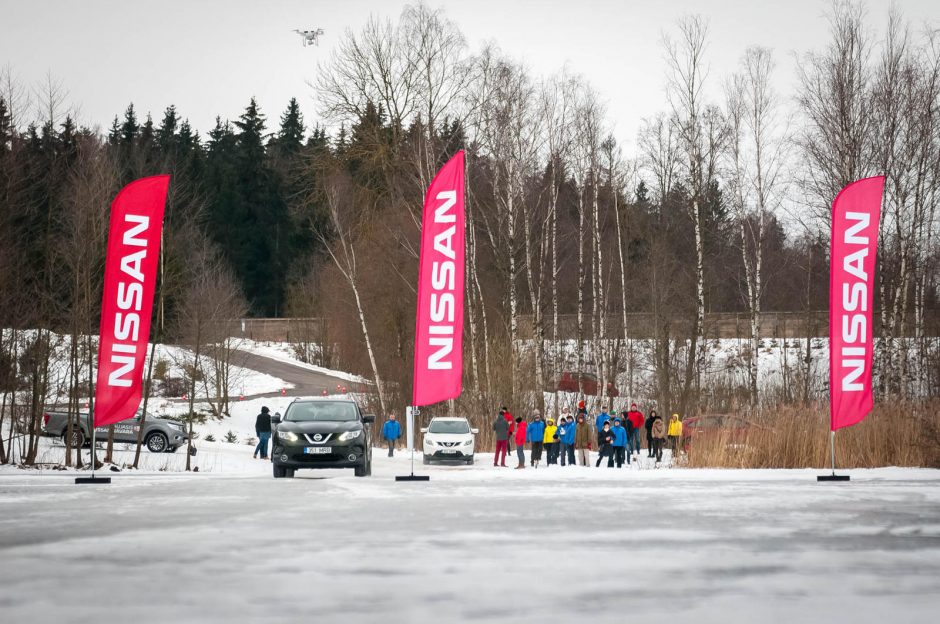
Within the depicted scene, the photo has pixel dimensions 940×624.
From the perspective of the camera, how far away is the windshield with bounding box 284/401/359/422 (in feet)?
68.4

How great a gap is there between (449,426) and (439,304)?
10140 millimetres

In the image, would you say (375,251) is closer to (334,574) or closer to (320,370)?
(320,370)

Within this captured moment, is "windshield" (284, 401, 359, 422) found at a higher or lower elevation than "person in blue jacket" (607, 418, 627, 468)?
higher

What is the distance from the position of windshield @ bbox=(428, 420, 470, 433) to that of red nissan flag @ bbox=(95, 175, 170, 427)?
36.2 feet

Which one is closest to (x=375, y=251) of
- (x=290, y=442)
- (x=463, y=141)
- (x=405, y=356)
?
(x=405, y=356)

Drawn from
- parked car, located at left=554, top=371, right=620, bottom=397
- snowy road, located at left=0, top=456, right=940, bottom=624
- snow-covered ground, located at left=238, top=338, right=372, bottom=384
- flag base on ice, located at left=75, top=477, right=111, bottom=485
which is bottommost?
flag base on ice, located at left=75, top=477, right=111, bottom=485

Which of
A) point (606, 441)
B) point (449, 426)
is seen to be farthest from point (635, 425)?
point (449, 426)

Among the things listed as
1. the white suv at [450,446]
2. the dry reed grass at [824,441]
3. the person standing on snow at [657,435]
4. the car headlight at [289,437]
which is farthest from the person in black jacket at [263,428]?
the dry reed grass at [824,441]

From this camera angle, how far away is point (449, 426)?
2953cm

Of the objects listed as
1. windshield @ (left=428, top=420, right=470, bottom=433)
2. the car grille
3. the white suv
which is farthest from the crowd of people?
the car grille

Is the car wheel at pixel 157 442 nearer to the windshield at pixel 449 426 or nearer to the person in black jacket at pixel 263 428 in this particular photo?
the person in black jacket at pixel 263 428

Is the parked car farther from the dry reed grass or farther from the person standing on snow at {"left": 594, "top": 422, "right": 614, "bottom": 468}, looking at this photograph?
the dry reed grass

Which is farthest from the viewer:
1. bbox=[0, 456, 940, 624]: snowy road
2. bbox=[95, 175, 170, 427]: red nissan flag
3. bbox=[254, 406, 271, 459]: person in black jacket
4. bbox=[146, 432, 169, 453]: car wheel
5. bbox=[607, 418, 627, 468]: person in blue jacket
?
bbox=[146, 432, 169, 453]: car wheel

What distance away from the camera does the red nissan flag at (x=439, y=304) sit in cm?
1998
